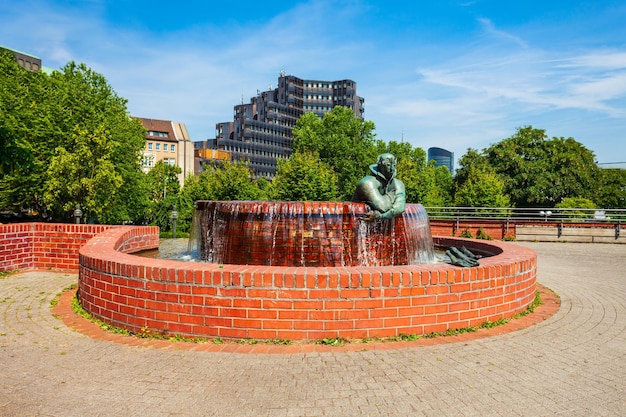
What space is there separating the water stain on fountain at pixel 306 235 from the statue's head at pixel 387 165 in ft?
2.16

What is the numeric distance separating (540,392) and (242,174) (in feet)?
106

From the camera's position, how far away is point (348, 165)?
58.0 meters

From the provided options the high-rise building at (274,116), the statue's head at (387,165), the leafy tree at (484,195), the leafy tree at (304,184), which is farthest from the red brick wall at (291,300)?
the high-rise building at (274,116)

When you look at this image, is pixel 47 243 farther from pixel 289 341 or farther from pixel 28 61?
pixel 28 61

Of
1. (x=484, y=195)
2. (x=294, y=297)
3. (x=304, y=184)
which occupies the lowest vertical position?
(x=294, y=297)

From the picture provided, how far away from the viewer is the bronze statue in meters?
6.92

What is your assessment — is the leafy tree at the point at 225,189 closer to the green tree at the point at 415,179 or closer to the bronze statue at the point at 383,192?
the green tree at the point at 415,179

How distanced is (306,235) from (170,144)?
8525cm

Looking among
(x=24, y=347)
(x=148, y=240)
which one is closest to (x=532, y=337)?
(x=24, y=347)

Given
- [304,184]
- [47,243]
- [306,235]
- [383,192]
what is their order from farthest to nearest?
1. [304,184]
2. [47,243]
3. [383,192]
4. [306,235]

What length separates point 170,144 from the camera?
8575cm

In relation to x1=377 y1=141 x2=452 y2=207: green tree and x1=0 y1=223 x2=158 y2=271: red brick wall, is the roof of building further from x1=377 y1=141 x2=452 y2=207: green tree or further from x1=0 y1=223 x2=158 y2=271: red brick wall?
x1=0 y1=223 x2=158 y2=271: red brick wall

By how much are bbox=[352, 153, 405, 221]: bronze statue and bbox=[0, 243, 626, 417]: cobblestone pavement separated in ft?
8.77

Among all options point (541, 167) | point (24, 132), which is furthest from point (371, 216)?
point (541, 167)
